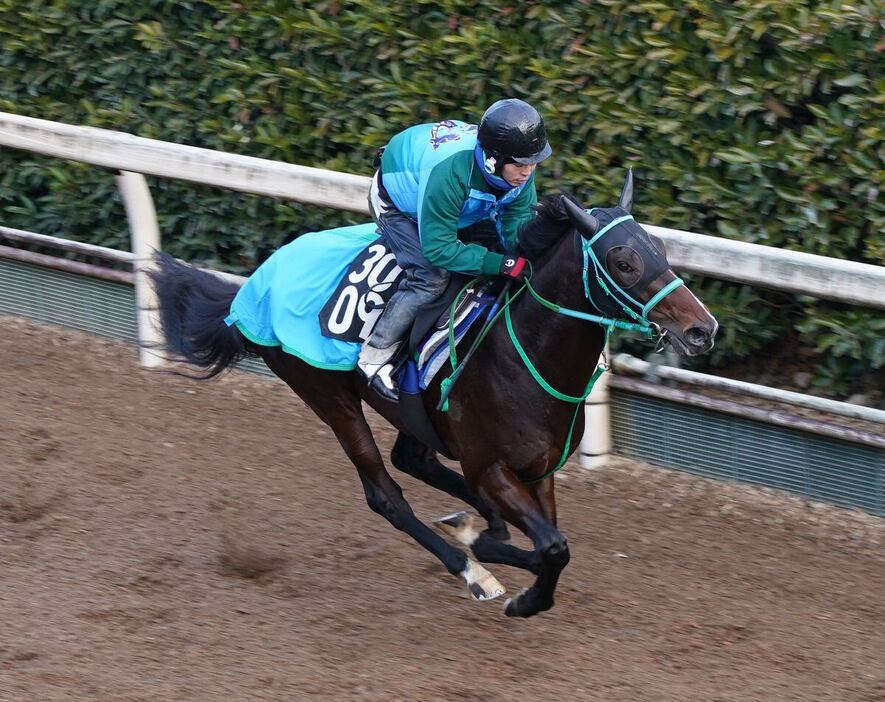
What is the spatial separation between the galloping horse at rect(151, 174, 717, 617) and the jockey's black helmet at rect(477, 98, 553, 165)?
23 cm

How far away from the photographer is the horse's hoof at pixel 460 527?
5570 mm

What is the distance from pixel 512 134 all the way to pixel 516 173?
0.19 metres

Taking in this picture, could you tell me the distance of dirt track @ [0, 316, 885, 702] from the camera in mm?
4590

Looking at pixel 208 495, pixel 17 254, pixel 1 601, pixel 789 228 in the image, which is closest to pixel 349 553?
pixel 208 495

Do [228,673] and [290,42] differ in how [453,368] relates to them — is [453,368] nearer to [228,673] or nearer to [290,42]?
[228,673]

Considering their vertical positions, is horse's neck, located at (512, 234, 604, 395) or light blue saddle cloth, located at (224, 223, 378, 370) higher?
horse's neck, located at (512, 234, 604, 395)

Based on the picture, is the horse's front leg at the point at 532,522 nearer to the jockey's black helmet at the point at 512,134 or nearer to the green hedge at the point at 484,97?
the jockey's black helmet at the point at 512,134

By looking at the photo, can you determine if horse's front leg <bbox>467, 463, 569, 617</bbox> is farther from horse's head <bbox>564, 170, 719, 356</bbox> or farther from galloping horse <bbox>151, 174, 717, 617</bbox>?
horse's head <bbox>564, 170, 719, 356</bbox>

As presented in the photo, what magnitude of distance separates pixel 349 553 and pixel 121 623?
3.72ft

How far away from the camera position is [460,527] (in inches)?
221

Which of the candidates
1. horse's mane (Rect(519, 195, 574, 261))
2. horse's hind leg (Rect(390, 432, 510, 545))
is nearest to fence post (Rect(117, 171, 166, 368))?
horse's hind leg (Rect(390, 432, 510, 545))

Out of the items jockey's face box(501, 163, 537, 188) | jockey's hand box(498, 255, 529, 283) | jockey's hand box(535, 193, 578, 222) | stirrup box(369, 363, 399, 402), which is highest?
jockey's face box(501, 163, 537, 188)

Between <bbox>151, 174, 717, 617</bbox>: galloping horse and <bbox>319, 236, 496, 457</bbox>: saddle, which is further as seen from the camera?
<bbox>319, 236, 496, 457</bbox>: saddle

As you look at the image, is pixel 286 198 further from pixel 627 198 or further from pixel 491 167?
pixel 627 198
